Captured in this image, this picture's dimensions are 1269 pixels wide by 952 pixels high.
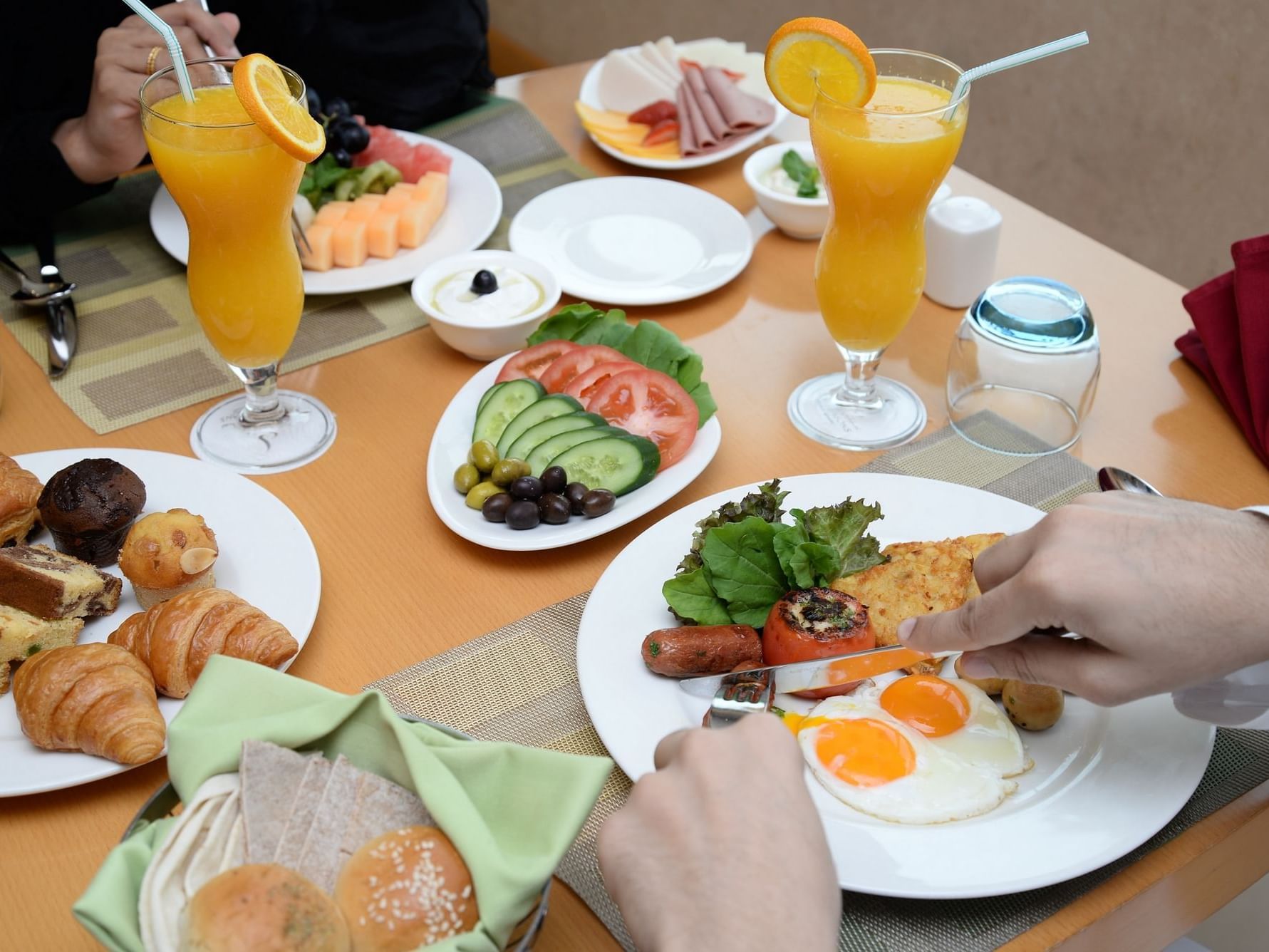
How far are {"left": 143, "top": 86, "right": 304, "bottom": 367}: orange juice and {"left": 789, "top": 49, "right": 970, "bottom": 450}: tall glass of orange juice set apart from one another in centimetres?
72

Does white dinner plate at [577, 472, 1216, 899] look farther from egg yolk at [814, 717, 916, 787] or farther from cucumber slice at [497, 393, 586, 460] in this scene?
cucumber slice at [497, 393, 586, 460]

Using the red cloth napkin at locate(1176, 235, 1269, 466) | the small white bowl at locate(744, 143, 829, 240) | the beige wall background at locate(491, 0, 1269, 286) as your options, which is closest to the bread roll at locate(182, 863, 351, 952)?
the red cloth napkin at locate(1176, 235, 1269, 466)

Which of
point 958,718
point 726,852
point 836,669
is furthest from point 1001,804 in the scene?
point 726,852

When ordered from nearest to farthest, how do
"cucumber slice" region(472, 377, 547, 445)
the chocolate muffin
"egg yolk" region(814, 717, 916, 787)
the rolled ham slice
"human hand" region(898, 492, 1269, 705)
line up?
1. "human hand" region(898, 492, 1269, 705)
2. "egg yolk" region(814, 717, 916, 787)
3. the chocolate muffin
4. "cucumber slice" region(472, 377, 547, 445)
5. the rolled ham slice

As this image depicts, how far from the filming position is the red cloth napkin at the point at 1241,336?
5.28 feet

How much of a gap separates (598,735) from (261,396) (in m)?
0.79

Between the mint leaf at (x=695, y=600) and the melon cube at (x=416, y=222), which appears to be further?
the melon cube at (x=416, y=222)

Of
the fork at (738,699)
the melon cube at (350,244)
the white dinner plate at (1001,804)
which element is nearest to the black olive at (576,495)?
the white dinner plate at (1001,804)

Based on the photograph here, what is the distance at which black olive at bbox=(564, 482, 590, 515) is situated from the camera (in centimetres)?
142

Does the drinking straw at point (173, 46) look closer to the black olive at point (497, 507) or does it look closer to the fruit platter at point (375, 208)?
the fruit platter at point (375, 208)

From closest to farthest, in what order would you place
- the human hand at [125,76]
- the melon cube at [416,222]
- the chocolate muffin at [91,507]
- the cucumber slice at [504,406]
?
1. the chocolate muffin at [91,507]
2. the cucumber slice at [504,406]
3. the human hand at [125,76]
4. the melon cube at [416,222]

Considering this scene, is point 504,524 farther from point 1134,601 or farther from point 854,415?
point 1134,601

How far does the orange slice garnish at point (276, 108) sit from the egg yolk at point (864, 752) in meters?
0.90

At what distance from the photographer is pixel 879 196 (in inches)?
58.9
